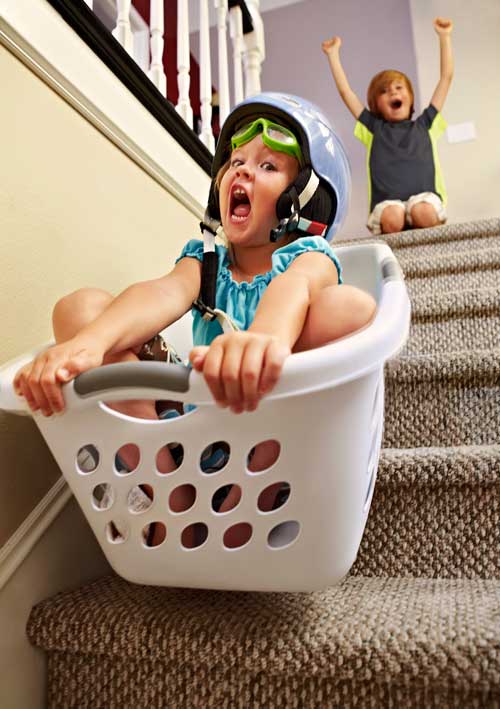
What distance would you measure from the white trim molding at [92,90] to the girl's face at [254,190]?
0.30m

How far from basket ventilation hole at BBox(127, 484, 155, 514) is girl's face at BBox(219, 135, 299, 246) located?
16.3 inches

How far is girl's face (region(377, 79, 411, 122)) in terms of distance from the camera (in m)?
2.66

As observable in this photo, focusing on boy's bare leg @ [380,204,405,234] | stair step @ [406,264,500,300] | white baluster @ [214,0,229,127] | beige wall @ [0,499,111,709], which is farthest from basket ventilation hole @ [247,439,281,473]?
boy's bare leg @ [380,204,405,234]

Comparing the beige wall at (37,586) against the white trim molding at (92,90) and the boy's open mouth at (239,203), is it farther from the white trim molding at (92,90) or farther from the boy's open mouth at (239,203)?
the white trim molding at (92,90)

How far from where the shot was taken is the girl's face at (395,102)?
→ 2.66 m

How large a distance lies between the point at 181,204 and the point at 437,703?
1060mm

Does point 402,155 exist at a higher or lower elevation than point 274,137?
lower

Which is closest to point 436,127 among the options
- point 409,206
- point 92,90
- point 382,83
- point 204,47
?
point 382,83

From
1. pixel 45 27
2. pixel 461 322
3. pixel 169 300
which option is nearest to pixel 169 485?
pixel 169 300

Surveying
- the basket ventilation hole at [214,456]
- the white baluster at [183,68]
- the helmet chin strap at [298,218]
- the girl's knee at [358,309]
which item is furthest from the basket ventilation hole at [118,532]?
the white baluster at [183,68]

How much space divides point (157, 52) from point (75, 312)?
101 cm

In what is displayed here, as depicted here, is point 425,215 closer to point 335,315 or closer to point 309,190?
point 309,190

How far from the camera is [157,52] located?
140cm

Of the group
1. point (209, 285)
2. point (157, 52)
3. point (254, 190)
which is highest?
point (157, 52)
